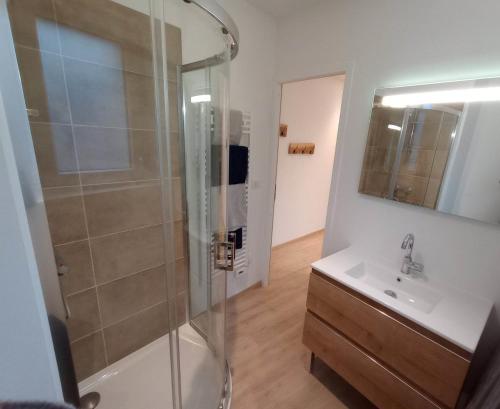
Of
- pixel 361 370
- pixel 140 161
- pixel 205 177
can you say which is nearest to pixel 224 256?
pixel 205 177

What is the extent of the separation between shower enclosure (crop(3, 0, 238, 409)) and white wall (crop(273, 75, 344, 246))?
1.75 meters

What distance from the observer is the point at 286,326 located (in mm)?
2127

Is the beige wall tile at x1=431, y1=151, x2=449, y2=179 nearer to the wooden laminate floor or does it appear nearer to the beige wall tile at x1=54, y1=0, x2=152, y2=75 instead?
the wooden laminate floor

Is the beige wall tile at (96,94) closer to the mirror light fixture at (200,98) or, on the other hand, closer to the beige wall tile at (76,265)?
the mirror light fixture at (200,98)

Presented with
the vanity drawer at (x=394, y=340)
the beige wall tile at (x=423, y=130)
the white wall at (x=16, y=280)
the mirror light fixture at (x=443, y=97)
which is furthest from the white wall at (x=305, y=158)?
the white wall at (x=16, y=280)

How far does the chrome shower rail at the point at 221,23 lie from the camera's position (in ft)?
3.60

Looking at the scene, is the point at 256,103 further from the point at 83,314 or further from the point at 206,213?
the point at 83,314

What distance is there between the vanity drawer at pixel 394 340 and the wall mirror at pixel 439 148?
27.8 inches

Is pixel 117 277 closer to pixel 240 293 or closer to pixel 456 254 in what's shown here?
pixel 240 293

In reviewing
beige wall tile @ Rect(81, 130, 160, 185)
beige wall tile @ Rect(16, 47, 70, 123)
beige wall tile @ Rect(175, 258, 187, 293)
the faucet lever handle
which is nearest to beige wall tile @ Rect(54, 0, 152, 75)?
beige wall tile @ Rect(16, 47, 70, 123)

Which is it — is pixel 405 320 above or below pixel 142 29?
below

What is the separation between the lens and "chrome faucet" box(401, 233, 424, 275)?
1.52m

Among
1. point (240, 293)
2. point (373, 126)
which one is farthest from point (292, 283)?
point (373, 126)

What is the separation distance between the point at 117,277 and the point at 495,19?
8.05ft
